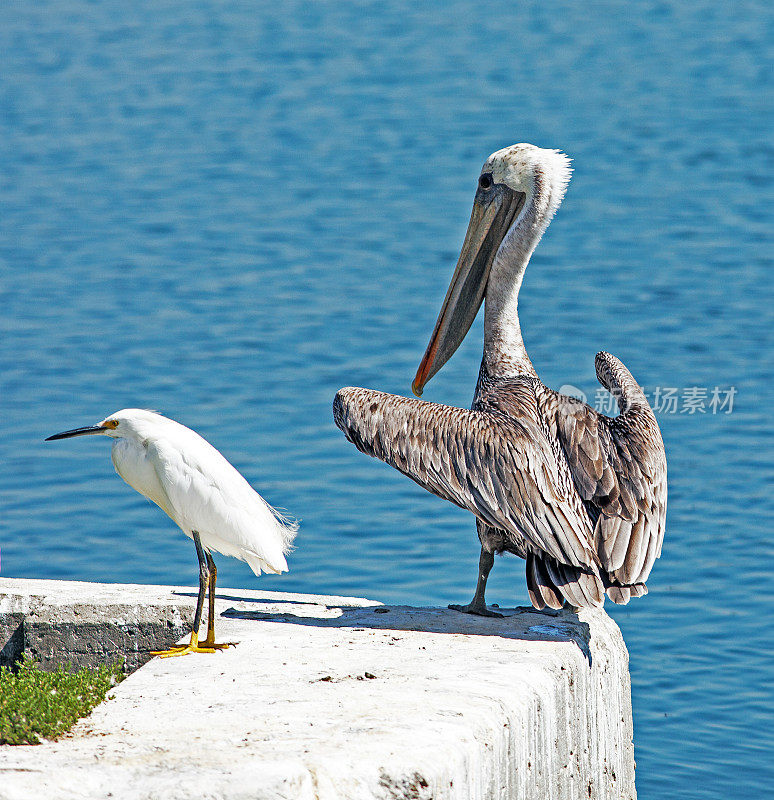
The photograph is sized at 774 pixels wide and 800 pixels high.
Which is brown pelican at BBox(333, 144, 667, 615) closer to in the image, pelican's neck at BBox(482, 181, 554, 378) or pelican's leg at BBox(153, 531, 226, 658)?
pelican's neck at BBox(482, 181, 554, 378)

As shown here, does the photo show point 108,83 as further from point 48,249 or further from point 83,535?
point 83,535

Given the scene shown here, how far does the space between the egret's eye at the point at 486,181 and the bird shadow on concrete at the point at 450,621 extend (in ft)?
7.31

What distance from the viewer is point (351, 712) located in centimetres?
452

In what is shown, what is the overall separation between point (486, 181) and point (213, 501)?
2.54 metres

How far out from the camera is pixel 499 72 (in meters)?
22.8

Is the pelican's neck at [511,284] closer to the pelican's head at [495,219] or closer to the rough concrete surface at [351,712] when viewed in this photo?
the pelican's head at [495,219]

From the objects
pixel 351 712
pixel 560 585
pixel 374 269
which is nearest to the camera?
pixel 351 712

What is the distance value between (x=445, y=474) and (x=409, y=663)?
3.31 ft

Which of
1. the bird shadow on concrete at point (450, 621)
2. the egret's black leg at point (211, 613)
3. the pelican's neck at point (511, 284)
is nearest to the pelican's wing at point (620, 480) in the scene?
the bird shadow on concrete at point (450, 621)

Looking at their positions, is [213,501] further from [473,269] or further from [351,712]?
[473,269]

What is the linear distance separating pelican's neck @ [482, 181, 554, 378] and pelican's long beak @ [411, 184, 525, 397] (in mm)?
156

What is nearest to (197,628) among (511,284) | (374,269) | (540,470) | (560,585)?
(560,585)

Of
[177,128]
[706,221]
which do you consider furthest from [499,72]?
[706,221]

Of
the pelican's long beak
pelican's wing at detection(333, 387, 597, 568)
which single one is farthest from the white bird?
the pelican's long beak
